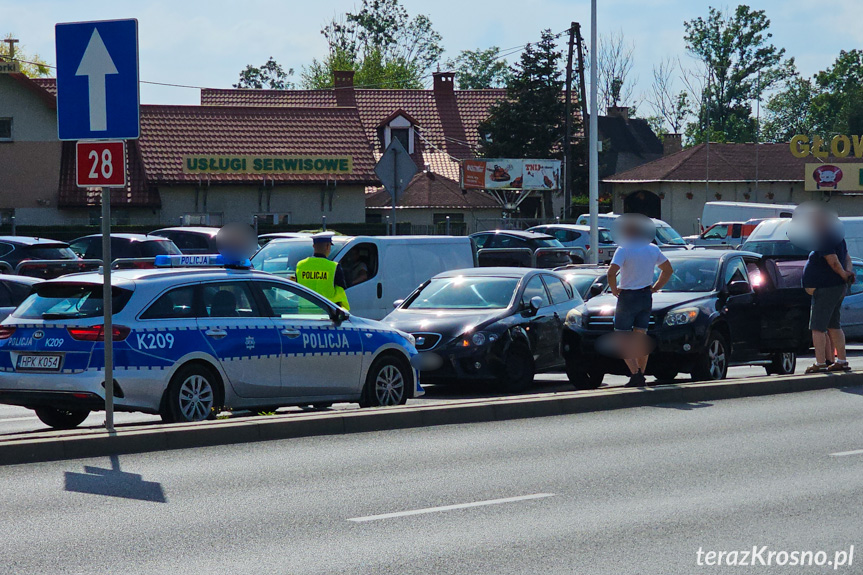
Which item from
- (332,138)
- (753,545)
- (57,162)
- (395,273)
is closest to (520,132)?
(332,138)

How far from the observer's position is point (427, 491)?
8508mm

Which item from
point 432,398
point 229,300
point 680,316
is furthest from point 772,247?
point 229,300

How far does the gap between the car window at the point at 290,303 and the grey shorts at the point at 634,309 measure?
335cm

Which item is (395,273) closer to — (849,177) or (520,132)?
(520,132)

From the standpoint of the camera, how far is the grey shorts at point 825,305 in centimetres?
1477

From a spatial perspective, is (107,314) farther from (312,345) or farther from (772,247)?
(772,247)

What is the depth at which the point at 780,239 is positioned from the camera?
2694 centimetres

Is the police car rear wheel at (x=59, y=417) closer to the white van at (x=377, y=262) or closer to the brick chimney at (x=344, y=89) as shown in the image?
the white van at (x=377, y=262)

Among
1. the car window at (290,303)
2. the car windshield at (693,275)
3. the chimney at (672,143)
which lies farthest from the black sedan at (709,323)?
the chimney at (672,143)

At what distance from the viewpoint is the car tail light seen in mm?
10633

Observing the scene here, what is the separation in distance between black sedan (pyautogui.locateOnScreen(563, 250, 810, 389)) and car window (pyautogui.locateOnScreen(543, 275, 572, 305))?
0.78m

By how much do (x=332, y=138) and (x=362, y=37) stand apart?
2136 inches

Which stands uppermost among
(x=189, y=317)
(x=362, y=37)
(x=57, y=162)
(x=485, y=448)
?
(x=362, y=37)

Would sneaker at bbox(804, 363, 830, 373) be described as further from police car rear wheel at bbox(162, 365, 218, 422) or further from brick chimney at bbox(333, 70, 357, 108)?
brick chimney at bbox(333, 70, 357, 108)
